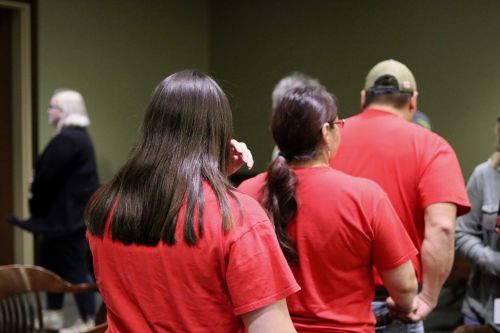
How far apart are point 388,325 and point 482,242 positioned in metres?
0.55

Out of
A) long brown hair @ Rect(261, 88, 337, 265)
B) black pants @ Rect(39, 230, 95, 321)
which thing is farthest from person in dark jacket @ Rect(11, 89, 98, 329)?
long brown hair @ Rect(261, 88, 337, 265)

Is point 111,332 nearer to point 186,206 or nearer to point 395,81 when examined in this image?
point 186,206

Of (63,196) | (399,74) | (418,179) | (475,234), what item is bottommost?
(63,196)

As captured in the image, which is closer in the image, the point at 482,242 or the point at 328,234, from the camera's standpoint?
the point at 328,234

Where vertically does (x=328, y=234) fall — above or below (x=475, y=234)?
above

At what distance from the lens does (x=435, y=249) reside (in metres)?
1.83

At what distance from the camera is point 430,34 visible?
4.35 metres

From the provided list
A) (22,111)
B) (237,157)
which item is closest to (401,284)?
(237,157)

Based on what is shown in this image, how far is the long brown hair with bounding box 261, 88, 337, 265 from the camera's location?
1492 millimetres

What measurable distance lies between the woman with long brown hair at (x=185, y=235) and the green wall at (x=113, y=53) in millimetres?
3598

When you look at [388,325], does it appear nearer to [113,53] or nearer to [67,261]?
[67,261]

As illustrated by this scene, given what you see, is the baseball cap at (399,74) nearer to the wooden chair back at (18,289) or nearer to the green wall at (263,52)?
the wooden chair back at (18,289)

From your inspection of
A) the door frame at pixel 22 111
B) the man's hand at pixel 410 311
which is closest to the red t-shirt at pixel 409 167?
the man's hand at pixel 410 311

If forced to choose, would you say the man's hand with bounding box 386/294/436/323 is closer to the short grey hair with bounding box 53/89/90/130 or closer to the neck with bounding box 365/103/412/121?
the neck with bounding box 365/103/412/121
